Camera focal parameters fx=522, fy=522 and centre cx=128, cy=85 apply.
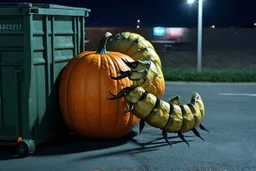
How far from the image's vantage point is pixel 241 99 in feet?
40.0

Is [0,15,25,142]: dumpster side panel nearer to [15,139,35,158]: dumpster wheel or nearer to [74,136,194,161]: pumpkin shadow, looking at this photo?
[15,139,35,158]: dumpster wheel

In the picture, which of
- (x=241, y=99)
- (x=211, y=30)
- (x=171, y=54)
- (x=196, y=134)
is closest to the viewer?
(x=196, y=134)

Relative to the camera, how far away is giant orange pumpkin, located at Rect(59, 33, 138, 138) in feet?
24.2

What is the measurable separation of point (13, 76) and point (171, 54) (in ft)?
76.6

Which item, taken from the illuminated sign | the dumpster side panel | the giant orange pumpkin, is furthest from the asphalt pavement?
the illuminated sign

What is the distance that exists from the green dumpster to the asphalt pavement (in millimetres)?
352

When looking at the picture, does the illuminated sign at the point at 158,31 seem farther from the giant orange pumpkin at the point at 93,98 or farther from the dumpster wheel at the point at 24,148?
the dumpster wheel at the point at 24,148

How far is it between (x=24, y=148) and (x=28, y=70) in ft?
3.36

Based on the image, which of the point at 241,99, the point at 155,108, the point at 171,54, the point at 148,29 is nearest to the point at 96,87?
the point at 155,108

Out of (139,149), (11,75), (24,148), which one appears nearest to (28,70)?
(11,75)

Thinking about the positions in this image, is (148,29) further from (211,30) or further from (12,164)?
(12,164)

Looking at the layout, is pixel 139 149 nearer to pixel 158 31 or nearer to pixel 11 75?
pixel 11 75

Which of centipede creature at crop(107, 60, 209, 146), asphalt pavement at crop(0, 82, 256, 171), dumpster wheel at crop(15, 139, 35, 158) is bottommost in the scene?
asphalt pavement at crop(0, 82, 256, 171)

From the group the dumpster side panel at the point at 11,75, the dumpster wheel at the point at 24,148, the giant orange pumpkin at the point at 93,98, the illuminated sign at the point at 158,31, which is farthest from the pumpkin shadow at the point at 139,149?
the illuminated sign at the point at 158,31
